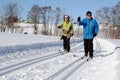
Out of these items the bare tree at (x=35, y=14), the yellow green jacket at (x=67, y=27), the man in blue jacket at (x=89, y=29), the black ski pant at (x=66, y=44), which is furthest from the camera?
the bare tree at (x=35, y=14)

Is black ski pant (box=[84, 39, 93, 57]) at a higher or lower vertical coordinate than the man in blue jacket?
lower

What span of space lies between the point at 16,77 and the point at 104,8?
7421cm

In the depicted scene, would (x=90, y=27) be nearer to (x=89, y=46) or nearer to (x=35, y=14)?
(x=89, y=46)

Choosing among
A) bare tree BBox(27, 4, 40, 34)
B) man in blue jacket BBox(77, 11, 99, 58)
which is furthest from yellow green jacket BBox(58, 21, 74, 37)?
bare tree BBox(27, 4, 40, 34)

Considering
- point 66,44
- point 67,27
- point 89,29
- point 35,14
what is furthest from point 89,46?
point 35,14

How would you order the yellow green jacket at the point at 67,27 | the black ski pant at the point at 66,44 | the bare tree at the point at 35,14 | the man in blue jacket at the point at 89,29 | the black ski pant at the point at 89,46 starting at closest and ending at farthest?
the black ski pant at the point at 89,46
the man in blue jacket at the point at 89,29
the black ski pant at the point at 66,44
the yellow green jacket at the point at 67,27
the bare tree at the point at 35,14

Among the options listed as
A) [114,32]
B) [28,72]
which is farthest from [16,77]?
[114,32]

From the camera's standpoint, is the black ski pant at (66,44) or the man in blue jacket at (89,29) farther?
the black ski pant at (66,44)

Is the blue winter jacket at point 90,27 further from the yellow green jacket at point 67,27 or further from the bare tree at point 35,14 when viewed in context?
the bare tree at point 35,14

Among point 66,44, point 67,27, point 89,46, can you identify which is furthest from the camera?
point 67,27

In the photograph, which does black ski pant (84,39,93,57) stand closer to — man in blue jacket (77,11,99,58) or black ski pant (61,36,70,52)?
man in blue jacket (77,11,99,58)

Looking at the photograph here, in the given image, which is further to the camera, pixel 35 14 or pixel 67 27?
pixel 35 14

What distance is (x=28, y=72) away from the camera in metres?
8.02

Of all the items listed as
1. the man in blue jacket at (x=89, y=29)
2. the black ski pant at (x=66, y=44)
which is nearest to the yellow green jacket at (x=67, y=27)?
the black ski pant at (x=66, y=44)
